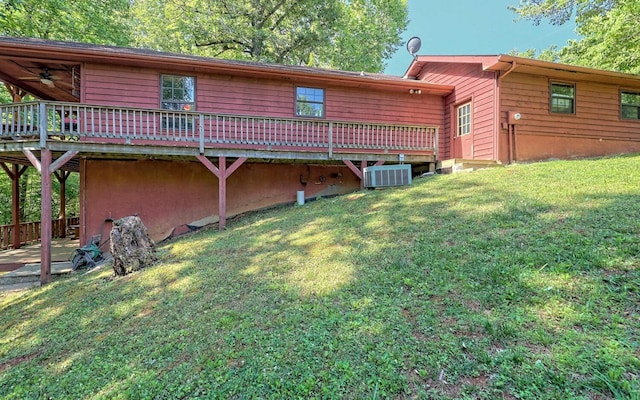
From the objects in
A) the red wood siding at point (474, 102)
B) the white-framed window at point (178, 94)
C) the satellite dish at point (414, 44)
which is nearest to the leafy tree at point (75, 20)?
the white-framed window at point (178, 94)

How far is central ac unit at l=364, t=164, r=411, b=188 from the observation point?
26.3 ft

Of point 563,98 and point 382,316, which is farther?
point 563,98

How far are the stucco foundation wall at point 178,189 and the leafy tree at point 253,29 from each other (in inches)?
440

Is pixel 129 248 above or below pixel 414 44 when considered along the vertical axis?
below

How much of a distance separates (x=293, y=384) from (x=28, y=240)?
12.9 meters

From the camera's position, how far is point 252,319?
3.07 metres

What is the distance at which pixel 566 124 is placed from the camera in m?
9.46

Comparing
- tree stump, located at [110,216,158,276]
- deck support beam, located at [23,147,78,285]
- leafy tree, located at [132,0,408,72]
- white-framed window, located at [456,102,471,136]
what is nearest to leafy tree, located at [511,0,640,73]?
white-framed window, located at [456,102,471,136]

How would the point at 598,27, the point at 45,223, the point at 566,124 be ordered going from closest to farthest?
the point at 45,223, the point at 566,124, the point at 598,27

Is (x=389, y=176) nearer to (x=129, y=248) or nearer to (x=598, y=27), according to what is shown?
(x=129, y=248)

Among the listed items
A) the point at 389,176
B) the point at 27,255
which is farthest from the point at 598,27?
the point at 27,255

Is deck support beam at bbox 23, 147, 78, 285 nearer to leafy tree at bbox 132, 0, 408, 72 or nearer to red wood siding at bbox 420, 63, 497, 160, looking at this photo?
red wood siding at bbox 420, 63, 497, 160

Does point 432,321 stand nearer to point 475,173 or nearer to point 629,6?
point 475,173

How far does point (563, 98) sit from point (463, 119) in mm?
2761
